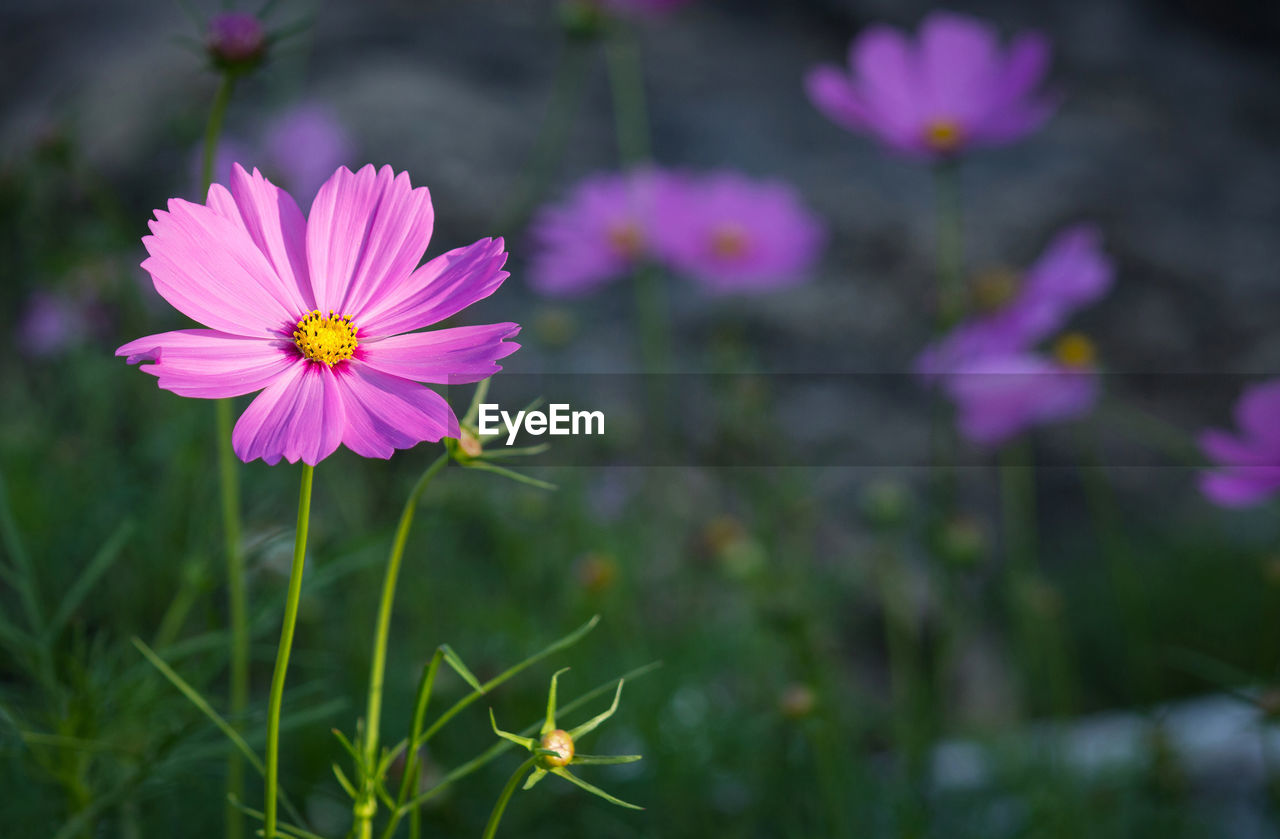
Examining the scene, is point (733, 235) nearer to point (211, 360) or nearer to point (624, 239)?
point (624, 239)

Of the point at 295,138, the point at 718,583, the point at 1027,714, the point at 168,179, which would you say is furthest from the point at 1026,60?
the point at 168,179

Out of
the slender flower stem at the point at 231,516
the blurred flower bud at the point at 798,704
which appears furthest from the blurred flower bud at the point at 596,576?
the slender flower stem at the point at 231,516

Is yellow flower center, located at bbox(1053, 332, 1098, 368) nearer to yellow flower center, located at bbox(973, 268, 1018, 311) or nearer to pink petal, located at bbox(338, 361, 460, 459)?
yellow flower center, located at bbox(973, 268, 1018, 311)

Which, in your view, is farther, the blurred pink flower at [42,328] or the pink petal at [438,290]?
the blurred pink flower at [42,328]

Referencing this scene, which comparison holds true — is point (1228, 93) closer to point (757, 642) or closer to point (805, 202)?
point (805, 202)

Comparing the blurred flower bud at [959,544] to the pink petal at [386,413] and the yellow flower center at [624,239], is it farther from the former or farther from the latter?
the pink petal at [386,413]

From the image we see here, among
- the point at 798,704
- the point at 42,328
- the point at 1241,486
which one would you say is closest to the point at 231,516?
the point at 798,704
